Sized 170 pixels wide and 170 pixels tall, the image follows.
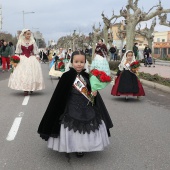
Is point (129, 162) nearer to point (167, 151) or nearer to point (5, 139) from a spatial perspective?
point (167, 151)

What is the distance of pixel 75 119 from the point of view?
461 centimetres

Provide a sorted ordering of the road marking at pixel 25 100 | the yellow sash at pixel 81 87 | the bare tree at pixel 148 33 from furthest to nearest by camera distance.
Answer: the bare tree at pixel 148 33, the road marking at pixel 25 100, the yellow sash at pixel 81 87

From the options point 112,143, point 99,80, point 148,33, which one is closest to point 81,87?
point 99,80

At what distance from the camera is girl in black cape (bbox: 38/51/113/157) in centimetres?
453

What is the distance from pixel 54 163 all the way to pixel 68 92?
95cm

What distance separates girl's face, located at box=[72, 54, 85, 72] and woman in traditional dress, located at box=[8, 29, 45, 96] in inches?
242

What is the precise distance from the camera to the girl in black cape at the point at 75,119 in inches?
178

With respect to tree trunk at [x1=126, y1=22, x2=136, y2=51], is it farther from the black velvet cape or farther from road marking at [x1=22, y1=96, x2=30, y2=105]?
the black velvet cape

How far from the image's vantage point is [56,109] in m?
4.67

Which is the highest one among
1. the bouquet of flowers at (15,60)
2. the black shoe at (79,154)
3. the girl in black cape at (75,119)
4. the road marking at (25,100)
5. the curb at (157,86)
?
the bouquet of flowers at (15,60)

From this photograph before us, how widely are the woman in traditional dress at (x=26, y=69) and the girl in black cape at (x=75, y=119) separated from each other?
20.2ft

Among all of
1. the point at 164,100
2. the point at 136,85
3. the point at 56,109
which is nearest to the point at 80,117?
the point at 56,109

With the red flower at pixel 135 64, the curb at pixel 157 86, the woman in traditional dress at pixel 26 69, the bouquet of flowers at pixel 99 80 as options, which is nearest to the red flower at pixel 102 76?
the bouquet of flowers at pixel 99 80

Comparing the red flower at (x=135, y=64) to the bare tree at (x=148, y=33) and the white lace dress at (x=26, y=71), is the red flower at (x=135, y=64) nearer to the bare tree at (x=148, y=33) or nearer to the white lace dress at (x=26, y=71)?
the white lace dress at (x=26, y=71)
